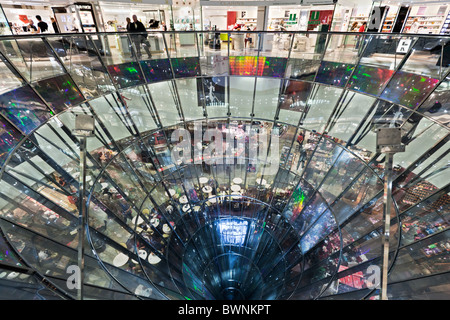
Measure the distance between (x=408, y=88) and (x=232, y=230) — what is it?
1265 centimetres

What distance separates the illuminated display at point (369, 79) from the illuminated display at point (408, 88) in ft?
1.19

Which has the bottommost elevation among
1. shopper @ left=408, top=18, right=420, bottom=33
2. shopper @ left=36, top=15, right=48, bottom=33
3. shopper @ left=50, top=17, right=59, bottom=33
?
shopper @ left=36, top=15, right=48, bottom=33

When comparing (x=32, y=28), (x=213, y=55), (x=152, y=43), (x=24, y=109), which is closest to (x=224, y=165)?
(x=213, y=55)

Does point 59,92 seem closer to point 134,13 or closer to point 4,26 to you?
point 4,26

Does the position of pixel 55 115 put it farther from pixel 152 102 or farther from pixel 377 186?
pixel 377 186

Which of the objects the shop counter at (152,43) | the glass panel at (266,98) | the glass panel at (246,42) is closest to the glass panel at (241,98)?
the glass panel at (266,98)

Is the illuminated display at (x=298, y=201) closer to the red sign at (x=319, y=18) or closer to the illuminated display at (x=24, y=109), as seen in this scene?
the illuminated display at (x=24, y=109)

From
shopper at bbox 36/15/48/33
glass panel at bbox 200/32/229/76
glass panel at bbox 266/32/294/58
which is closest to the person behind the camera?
glass panel at bbox 266/32/294/58

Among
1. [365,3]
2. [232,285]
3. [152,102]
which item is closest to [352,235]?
[232,285]

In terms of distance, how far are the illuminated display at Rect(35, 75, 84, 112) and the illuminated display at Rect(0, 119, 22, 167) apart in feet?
6.98

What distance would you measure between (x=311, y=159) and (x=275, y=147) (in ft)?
9.36

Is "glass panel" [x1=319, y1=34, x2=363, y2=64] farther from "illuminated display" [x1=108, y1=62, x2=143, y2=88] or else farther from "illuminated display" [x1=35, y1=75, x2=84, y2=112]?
"illuminated display" [x1=35, y1=75, x2=84, y2=112]

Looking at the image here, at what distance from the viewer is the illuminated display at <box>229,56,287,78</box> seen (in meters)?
14.7

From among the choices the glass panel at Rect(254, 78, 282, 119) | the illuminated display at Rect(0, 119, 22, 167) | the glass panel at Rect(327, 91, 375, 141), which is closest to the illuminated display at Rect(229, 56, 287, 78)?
the glass panel at Rect(254, 78, 282, 119)
